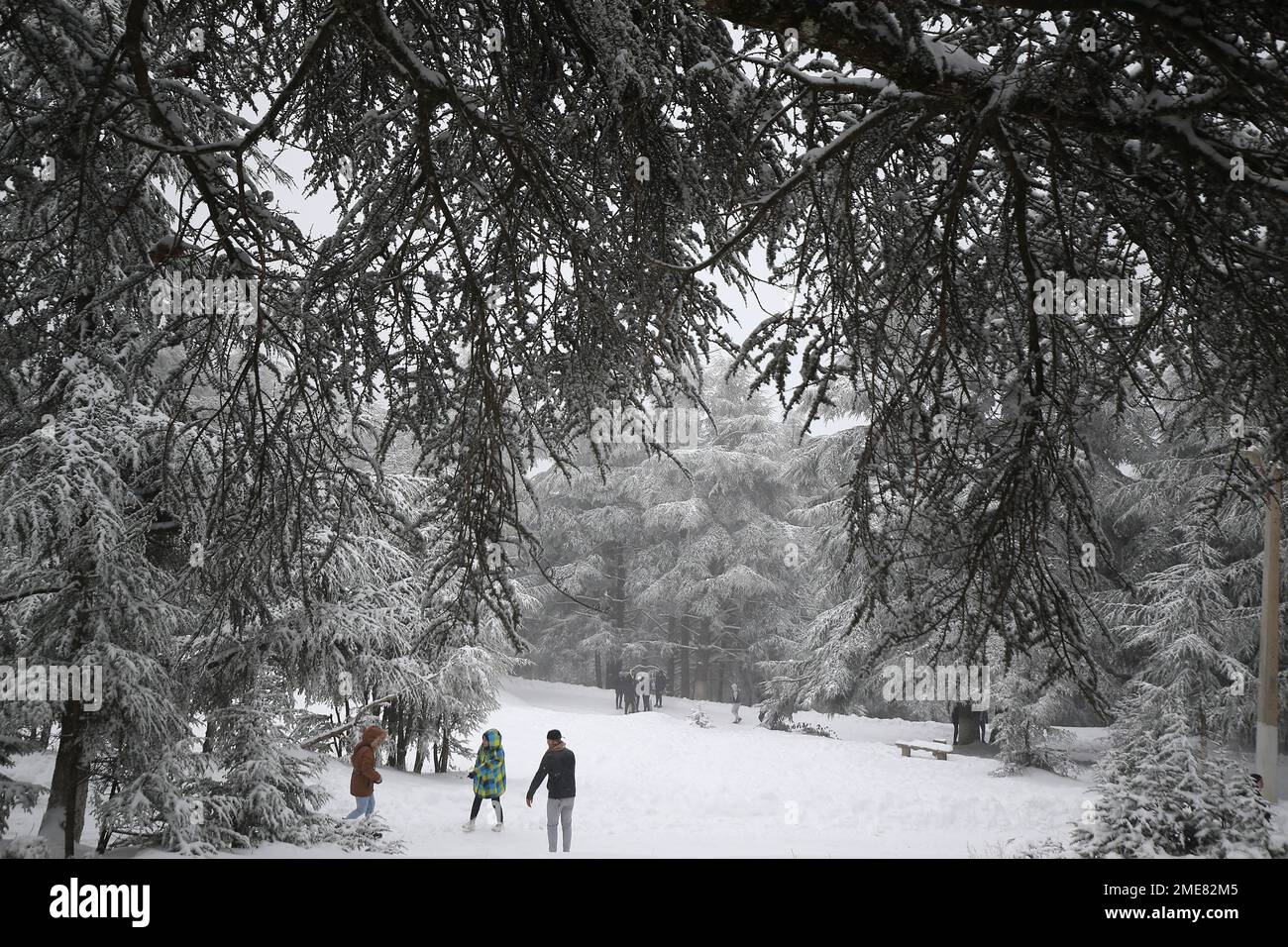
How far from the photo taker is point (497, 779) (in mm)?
10414

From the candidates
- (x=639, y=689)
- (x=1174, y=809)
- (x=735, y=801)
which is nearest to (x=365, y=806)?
(x=735, y=801)

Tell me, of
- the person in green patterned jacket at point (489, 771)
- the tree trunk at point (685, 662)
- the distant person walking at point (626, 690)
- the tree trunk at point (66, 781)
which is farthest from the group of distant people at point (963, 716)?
the tree trunk at point (66, 781)

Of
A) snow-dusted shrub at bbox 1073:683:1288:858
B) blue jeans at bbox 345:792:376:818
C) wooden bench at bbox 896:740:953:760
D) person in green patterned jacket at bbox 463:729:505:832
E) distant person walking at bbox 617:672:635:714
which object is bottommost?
distant person walking at bbox 617:672:635:714

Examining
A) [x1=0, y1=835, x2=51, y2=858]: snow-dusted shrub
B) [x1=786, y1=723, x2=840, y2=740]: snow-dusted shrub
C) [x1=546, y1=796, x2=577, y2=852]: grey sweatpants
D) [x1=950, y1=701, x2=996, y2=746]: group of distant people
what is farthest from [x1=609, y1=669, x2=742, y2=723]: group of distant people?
[x1=0, y1=835, x2=51, y2=858]: snow-dusted shrub

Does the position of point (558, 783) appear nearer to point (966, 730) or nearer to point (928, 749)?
point (928, 749)

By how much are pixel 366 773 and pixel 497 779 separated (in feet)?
5.21

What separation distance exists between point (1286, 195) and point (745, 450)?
27.6m

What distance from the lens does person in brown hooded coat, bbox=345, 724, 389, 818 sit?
32.4 ft

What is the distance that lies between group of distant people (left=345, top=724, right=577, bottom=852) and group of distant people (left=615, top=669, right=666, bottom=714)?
1681cm

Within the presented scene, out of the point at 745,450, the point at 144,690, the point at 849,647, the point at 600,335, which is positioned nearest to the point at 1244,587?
the point at 849,647

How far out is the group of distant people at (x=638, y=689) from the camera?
27.7 meters

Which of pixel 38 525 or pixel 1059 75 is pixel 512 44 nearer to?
pixel 1059 75

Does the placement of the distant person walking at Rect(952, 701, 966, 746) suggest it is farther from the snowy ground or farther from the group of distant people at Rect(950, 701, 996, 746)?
the snowy ground

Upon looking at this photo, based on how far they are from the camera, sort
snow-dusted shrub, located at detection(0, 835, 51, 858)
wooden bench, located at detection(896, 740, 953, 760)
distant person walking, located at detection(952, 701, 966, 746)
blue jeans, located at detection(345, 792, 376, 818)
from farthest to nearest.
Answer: distant person walking, located at detection(952, 701, 966, 746), wooden bench, located at detection(896, 740, 953, 760), blue jeans, located at detection(345, 792, 376, 818), snow-dusted shrub, located at detection(0, 835, 51, 858)
